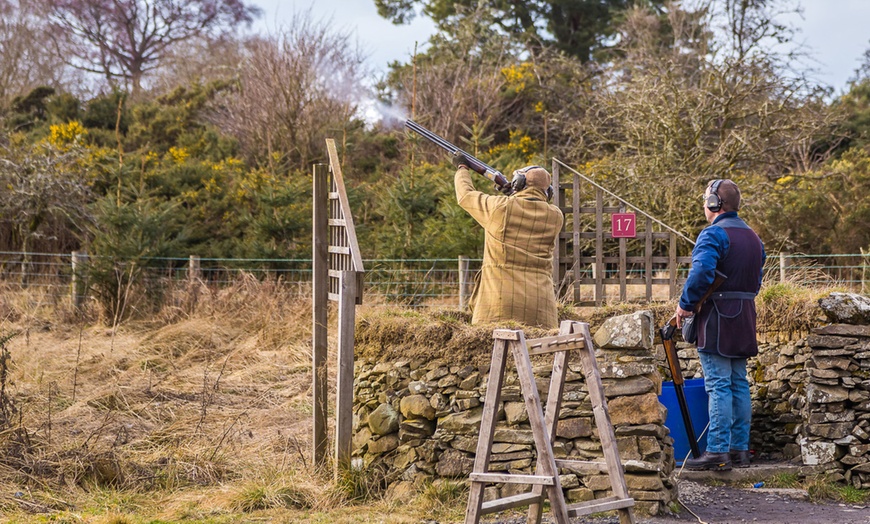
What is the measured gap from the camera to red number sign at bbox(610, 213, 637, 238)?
9.19m

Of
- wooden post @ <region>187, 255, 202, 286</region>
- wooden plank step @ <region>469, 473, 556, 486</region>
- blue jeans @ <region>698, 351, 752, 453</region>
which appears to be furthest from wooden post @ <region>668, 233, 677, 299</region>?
wooden post @ <region>187, 255, 202, 286</region>

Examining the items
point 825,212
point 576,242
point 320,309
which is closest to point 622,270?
point 576,242

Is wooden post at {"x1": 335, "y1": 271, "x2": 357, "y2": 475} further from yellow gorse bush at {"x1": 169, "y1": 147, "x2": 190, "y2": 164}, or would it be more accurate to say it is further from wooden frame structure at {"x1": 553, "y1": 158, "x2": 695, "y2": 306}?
yellow gorse bush at {"x1": 169, "y1": 147, "x2": 190, "y2": 164}

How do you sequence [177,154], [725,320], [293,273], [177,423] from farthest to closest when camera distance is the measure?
[177,154] < [293,273] < [177,423] < [725,320]

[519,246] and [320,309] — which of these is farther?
[320,309]

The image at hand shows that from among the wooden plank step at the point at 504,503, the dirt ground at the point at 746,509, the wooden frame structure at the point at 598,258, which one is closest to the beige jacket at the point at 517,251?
the dirt ground at the point at 746,509

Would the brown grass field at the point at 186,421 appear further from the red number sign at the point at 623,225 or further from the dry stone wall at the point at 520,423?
the red number sign at the point at 623,225

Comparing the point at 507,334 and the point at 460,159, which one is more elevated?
the point at 460,159

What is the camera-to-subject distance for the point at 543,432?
4.55 m

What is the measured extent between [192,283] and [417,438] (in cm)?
764

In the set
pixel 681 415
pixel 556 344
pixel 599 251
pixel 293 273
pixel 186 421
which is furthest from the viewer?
pixel 293 273

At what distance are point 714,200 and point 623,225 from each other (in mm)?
2675

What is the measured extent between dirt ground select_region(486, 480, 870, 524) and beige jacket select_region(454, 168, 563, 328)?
62.1 inches

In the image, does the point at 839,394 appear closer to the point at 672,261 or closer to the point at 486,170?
the point at 672,261
